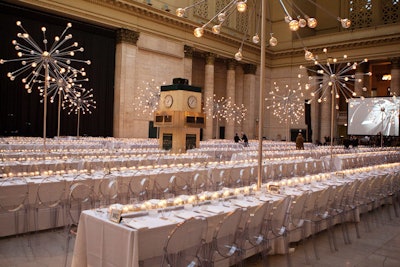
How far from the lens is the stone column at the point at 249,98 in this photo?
122 ft

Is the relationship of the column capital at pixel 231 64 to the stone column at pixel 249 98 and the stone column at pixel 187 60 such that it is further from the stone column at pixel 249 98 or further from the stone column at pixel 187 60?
the stone column at pixel 187 60

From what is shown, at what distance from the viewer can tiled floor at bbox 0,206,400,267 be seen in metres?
5.20

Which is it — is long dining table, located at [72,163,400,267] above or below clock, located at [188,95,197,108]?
below

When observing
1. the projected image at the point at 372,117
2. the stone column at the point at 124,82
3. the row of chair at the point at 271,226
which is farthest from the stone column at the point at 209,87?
the row of chair at the point at 271,226

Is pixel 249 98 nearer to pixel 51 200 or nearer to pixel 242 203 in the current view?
pixel 51 200

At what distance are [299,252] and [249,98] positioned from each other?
31895 millimetres

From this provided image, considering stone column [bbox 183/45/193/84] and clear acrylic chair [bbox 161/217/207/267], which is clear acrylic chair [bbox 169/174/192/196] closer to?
clear acrylic chair [bbox 161/217/207/267]

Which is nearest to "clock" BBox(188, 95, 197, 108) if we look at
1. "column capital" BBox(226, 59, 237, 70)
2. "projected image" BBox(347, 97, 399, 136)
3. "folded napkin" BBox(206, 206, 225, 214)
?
"folded napkin" BBox(206, 206, 225, 214)

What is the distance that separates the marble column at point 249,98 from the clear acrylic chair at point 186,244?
33004mm

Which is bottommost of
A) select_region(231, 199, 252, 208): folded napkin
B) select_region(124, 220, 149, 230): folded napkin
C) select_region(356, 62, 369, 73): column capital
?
select_region(124, 220, 149, 230): folded napkin

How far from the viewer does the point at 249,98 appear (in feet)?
122

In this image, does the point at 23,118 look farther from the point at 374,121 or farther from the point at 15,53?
the point at 374,121

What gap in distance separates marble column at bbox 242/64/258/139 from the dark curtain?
15.3 meters

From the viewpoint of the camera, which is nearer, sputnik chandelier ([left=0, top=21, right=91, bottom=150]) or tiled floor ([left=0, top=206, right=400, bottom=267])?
tiled floor ([left=0, top=206, right=400, bottom=267])
